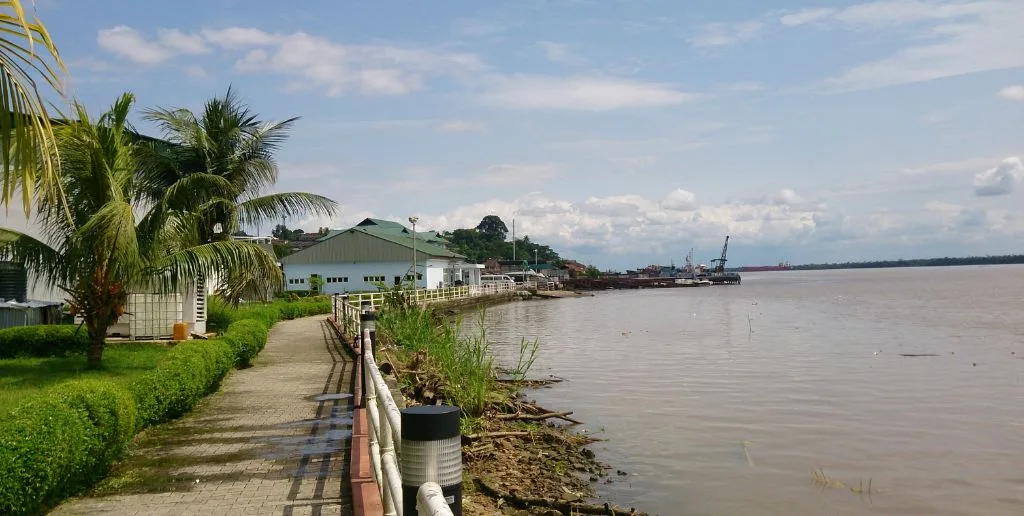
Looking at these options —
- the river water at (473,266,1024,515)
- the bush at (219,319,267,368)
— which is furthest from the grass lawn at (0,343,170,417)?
the river water at (473,266,1024,515)

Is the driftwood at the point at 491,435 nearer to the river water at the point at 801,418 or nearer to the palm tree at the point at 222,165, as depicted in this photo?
the river water at the point at 801,418

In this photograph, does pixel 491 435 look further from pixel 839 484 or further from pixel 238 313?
pixel 238 313

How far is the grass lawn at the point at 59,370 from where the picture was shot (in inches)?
446

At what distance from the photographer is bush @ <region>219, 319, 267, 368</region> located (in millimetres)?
14934

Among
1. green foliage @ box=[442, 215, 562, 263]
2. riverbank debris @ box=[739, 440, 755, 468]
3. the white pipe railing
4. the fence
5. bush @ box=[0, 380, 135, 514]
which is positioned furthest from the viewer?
green foliage @ box=[442, 215, 562, 263]

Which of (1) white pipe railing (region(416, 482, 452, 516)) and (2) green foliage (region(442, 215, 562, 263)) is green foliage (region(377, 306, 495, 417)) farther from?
(2) green foliage (region(442, 215, 562, 263))

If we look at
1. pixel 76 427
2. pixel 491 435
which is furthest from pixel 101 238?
pixel 76 427

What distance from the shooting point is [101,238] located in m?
12.6

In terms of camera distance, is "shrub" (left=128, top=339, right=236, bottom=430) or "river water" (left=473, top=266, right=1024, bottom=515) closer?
"shrub" (left=128, top=339, right=236, bottom=430)

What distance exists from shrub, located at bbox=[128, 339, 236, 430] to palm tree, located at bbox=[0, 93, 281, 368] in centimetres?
217

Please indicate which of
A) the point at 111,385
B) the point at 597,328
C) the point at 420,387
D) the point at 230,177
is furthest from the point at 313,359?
the point at 597,328

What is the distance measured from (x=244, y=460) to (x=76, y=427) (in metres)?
1.90

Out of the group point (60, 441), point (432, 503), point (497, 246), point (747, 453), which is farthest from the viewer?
point (497, 246)

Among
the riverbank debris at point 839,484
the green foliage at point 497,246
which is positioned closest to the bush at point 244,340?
the riverbank debris at point 839,484
